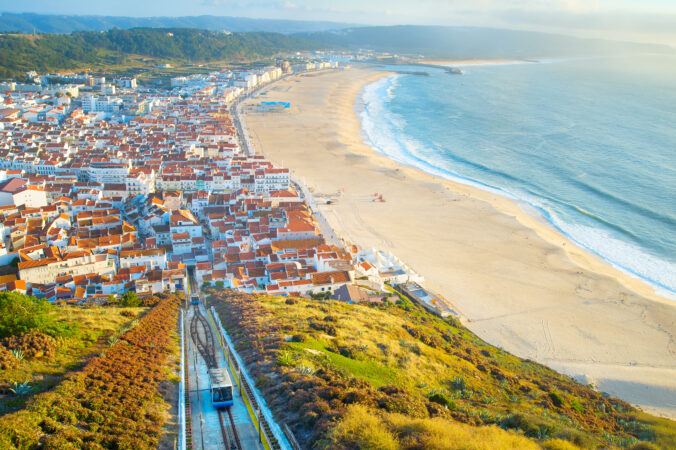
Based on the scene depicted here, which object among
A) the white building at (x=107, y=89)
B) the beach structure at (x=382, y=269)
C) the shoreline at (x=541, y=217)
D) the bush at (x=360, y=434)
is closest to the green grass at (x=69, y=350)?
the bush at (x=360, y=434)

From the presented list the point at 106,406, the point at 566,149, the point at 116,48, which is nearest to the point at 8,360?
the point at 106,406

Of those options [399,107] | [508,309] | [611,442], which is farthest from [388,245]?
[399,107]

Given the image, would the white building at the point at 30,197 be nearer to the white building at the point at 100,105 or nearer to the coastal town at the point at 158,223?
the coastal town at the point at 158,223

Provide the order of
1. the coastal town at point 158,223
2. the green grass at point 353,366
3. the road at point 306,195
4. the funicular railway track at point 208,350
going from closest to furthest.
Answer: the funicular railway track at point 208,350, the green grass at point 353,366, the coastal town at point 158,223, the road at point 306,195

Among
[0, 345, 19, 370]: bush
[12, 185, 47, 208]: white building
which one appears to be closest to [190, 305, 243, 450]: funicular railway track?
[0, 345, 19, 370]: bush

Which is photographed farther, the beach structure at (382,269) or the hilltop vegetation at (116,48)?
the hilltop vegetation at (116,48)

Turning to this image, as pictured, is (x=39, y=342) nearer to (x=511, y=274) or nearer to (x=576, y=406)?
(x=576, y=406)

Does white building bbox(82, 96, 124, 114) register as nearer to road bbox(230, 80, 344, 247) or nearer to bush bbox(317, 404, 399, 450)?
road bbox(230, 80, 344, 247)

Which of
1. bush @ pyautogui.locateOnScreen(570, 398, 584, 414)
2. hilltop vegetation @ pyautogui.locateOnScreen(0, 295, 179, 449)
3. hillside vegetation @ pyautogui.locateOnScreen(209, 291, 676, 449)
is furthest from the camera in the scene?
bush @ pyautogui.locateOnScreen(570, 398, 584, 414)
